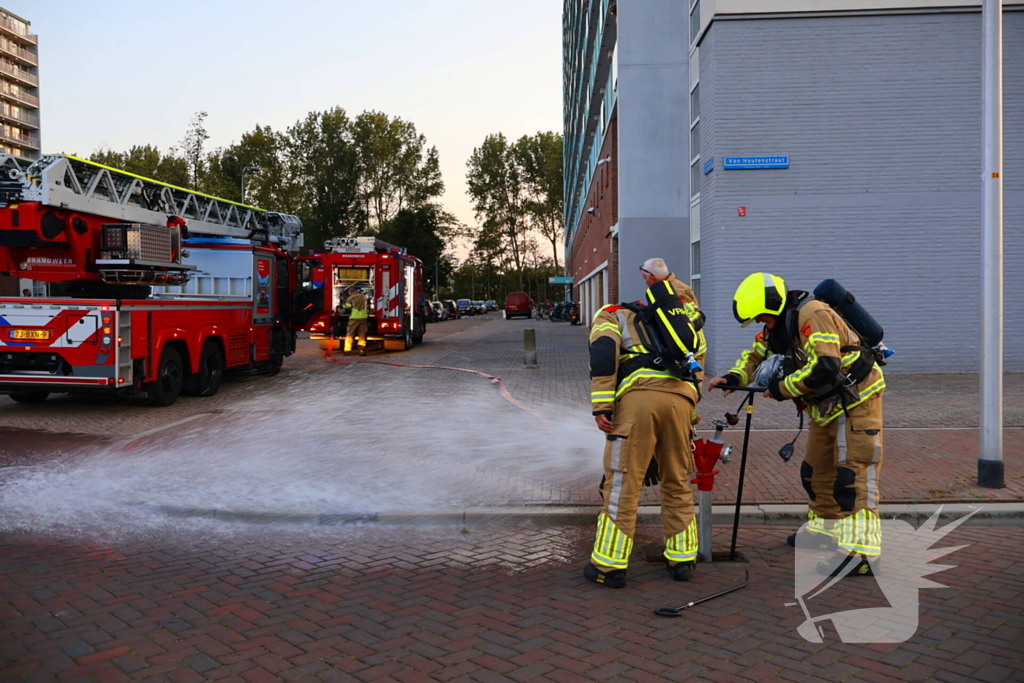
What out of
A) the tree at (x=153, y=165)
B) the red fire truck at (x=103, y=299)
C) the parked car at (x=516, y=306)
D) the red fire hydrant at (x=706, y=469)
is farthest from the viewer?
the parked car at (x=516, y=306)

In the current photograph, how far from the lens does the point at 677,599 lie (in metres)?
4.75

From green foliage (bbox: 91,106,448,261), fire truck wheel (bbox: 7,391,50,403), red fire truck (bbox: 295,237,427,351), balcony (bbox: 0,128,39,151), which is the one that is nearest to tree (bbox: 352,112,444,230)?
green foliage (bbox: 91,106,448,261)

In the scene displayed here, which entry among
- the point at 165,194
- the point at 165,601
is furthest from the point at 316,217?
the point at 165,601

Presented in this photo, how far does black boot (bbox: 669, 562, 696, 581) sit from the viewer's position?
5.03 m

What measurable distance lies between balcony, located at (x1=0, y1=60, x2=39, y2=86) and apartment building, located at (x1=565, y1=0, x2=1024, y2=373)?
97175 millimetres

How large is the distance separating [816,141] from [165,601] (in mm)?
13822

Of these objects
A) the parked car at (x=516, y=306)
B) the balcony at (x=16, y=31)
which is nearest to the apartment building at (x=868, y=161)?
the parked car at (x=516, y=306)

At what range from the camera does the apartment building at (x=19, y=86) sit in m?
90.5

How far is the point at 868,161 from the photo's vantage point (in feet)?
50.1

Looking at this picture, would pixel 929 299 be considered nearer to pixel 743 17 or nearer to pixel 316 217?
pixel 743 17

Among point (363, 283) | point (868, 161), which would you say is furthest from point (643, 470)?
point (363, 283)

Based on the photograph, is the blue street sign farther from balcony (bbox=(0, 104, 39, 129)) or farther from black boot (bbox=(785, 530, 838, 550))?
balcony (bbox=(0, 104, 39, 129))

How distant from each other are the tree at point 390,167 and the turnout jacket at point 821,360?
234ft

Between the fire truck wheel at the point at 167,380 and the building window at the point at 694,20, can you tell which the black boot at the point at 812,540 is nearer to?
the fire truck wheel at the point at 167,380
